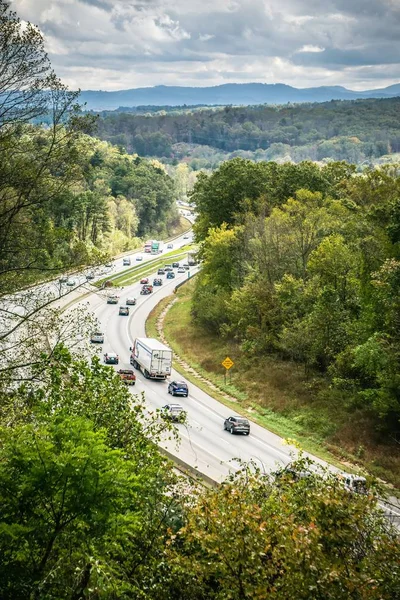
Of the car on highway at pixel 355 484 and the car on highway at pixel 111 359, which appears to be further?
the car on highway at pixel 111 359

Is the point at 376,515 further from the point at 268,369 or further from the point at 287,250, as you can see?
the point at 287,250

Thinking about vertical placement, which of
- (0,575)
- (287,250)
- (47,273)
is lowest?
(287,250)

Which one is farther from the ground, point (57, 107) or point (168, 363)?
point (57, 107)

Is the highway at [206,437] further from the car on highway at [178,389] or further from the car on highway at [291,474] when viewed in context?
the car on highway at [291,474]

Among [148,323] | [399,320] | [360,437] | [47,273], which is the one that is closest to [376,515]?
[47,273]

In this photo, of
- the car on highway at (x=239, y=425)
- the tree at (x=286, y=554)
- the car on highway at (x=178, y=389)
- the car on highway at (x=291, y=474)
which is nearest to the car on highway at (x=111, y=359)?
the car on highway at (x=178, y=389)

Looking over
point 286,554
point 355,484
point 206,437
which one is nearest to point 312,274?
point 206,437

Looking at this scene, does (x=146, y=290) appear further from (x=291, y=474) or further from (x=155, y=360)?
(x=291, y=474)
